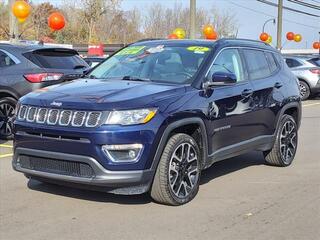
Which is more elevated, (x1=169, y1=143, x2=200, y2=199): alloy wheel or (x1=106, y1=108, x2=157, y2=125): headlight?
(x1=106, y1=108, x2=157, y2=125): headlight

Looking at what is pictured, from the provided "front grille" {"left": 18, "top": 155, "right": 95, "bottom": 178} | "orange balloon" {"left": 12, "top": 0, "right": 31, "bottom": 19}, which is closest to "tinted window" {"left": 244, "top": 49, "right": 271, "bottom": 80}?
"front grille" {"left": 18, "top": 155, "right": 95, "bottom": 178}

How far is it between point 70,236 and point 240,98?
2.87 metres

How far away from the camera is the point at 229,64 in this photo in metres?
6.67

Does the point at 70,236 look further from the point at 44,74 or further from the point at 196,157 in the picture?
the point at 44,74

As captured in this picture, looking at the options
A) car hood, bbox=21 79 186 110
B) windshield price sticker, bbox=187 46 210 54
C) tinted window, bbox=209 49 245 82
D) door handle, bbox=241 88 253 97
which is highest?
windshield price sticker, bbox=187 46 210 54

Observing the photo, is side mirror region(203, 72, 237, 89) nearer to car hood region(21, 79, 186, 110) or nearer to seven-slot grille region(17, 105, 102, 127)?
car hood region(21, 79, 186, 110)

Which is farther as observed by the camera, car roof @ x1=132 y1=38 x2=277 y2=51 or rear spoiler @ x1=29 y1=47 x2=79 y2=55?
rear spoiler @ x1=29 y1=47 x2=79 y2=55

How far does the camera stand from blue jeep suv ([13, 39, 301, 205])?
16.7ft

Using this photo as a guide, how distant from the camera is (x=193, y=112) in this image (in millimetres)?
5703

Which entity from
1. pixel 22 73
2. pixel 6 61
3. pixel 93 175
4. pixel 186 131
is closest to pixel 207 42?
pixel 186 131

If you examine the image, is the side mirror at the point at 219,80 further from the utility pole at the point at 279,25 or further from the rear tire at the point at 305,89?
the utility pole at the point at 279,25

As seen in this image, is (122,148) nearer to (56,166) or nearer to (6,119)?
(56,166)

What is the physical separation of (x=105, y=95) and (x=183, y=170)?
116cm

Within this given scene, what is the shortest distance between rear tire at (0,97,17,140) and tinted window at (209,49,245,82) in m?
4.51
